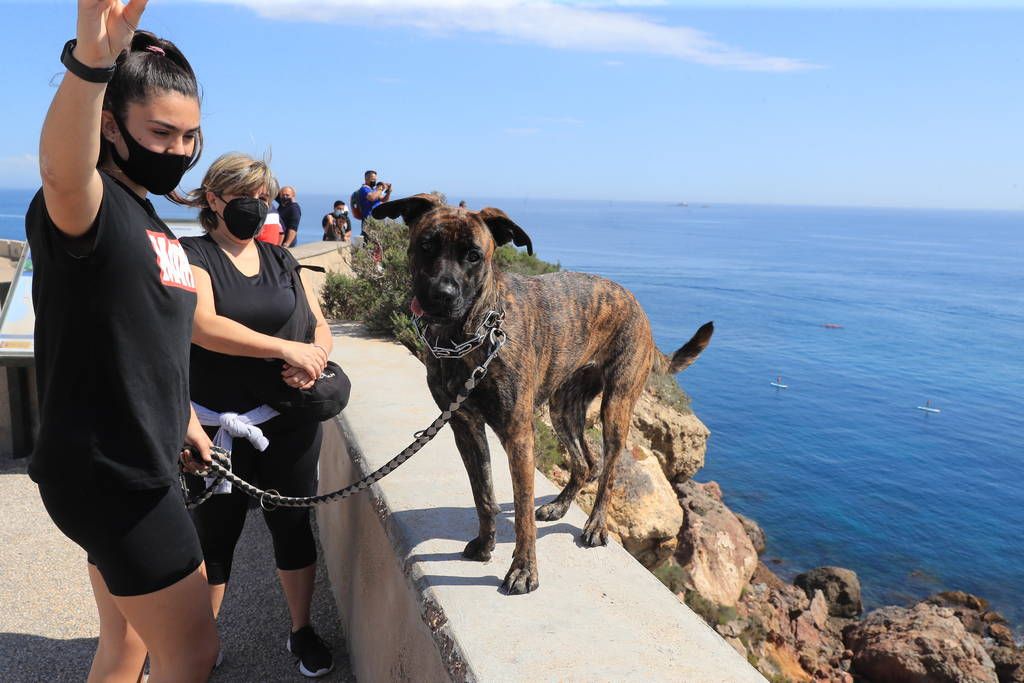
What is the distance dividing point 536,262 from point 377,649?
741 cm

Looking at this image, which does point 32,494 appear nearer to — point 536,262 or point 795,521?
point 536,262

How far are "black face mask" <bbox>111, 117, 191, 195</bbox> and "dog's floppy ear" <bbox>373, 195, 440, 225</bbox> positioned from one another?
2.53 ft

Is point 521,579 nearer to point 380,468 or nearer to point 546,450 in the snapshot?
point 380,468

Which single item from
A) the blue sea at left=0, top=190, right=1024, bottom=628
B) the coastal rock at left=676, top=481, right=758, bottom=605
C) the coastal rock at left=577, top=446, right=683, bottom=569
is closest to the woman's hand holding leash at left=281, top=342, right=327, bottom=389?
the coastal rock at left=577, top=446, right=683, bottom=569

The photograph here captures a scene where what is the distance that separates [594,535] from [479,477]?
0.65m

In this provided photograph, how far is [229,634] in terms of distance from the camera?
14.0ft

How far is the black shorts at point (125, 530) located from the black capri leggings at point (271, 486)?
1280 millimetres

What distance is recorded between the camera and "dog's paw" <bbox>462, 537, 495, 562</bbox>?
10.3 ft

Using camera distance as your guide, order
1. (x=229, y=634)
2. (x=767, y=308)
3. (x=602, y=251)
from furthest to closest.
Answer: (x=602, y=251)
(x=767, y=308)
(x=229, y=634)

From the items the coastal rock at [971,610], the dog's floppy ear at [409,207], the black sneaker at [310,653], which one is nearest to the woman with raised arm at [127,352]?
the dog's floppy ear at [409,207]

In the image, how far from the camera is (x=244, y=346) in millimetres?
3094

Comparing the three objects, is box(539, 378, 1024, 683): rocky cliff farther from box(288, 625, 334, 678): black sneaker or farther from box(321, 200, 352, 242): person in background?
box(321, 200, 352, 242): person in background

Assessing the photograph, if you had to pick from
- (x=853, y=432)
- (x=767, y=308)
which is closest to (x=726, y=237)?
(x=767, y=308)

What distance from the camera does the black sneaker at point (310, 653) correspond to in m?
3.86
